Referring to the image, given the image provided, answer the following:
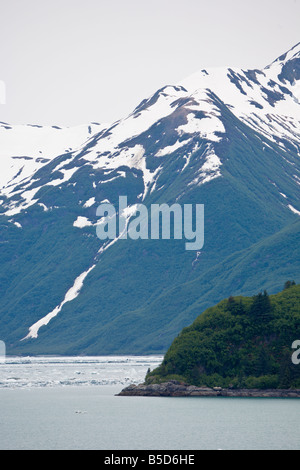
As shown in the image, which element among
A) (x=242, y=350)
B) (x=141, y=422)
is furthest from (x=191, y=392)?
(x=141, y=422)

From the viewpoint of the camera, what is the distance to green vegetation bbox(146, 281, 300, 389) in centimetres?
14562

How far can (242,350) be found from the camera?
14925cm

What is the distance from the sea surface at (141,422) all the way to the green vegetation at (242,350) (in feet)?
22.5

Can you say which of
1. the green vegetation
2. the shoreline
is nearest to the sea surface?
the shoreline

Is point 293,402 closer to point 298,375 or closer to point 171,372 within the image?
point 298,375

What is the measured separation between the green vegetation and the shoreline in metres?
1.21

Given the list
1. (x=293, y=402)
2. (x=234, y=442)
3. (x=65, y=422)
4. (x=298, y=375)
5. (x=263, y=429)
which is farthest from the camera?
(x=298, y=375)

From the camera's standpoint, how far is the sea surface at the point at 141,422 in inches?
3718

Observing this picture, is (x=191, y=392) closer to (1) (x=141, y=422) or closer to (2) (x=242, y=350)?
(2) (x=242, y=350)

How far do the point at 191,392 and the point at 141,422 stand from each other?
116 feet

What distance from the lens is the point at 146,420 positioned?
11325 centimetres

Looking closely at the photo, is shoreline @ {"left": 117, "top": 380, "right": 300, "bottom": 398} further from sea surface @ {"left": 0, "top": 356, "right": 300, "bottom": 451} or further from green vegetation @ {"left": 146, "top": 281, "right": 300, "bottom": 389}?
sea surface @ {"left": 0, "top": 356, "right": 300, "bottom": 451}
